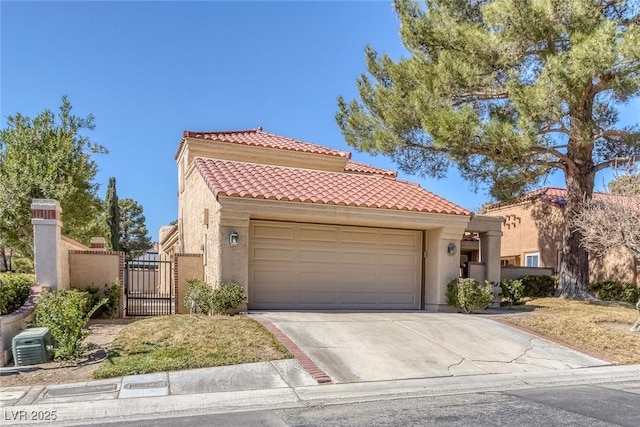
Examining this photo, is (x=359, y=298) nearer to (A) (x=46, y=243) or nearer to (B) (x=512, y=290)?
(B) (x=512, y=290)

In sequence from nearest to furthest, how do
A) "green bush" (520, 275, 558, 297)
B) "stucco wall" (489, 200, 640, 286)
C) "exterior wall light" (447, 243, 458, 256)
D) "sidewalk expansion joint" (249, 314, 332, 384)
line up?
"sidewalk expansion joint" (249, 314, 332, 384) → "exterior wall light" (447, 243, 458, 256) → "green bush" (520, 275, 558, 297) → "stucco wall" (489, 200, 640, 286)

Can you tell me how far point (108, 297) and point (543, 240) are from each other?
21.0 metres

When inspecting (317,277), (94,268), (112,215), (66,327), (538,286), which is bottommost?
(538,286)

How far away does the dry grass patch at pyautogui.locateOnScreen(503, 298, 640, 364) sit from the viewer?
1064 cm

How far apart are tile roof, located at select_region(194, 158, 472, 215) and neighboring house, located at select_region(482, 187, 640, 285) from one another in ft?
28.9

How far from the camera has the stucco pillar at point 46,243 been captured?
37.1 ft

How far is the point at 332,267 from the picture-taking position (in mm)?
14031

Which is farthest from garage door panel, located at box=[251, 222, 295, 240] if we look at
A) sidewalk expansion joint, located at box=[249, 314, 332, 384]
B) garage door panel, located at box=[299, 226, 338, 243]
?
sidewalk expansion joint, located at box=[249, 314, 332, 384]

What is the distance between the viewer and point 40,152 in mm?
18047

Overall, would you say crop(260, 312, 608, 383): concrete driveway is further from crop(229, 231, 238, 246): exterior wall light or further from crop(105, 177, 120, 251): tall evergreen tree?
crop(105, 177, 120, 251): tall evergreen tree

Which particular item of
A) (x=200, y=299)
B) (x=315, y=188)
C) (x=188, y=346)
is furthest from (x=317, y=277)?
(x=188, y=346)

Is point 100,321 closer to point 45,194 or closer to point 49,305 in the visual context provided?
point 49,305

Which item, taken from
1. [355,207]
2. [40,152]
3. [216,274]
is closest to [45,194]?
[40,152]

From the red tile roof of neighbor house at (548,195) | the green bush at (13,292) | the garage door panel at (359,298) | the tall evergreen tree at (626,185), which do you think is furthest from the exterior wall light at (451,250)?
the green bush at (13,292)
